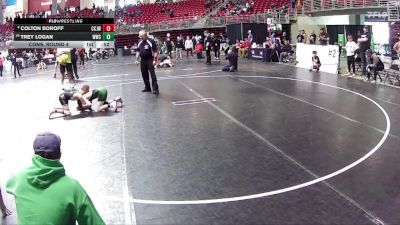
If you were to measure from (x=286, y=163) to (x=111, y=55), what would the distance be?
34685mm

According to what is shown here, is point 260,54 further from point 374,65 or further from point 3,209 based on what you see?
point 3,209

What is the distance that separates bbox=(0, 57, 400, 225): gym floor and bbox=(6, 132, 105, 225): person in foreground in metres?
2.29

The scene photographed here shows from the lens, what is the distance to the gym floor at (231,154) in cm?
513

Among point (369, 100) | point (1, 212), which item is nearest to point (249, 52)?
point (369, 100)

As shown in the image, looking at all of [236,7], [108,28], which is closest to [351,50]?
[108,28]

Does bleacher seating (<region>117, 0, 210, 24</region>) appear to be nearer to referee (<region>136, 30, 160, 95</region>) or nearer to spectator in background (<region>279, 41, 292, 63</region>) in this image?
spectator in background (<region>279, 41, 292, 63</region>)

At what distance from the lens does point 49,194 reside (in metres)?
2.55

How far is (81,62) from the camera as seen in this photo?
28484mm

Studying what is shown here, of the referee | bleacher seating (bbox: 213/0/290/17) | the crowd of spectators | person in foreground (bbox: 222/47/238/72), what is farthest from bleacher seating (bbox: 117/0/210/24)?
the referee

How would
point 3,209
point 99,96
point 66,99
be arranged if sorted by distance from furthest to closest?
point 99,96, point 66,99, point 3,209

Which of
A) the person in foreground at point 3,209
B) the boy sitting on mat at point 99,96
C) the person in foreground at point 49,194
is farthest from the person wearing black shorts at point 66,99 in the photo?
the person in foreground at point 49,194
